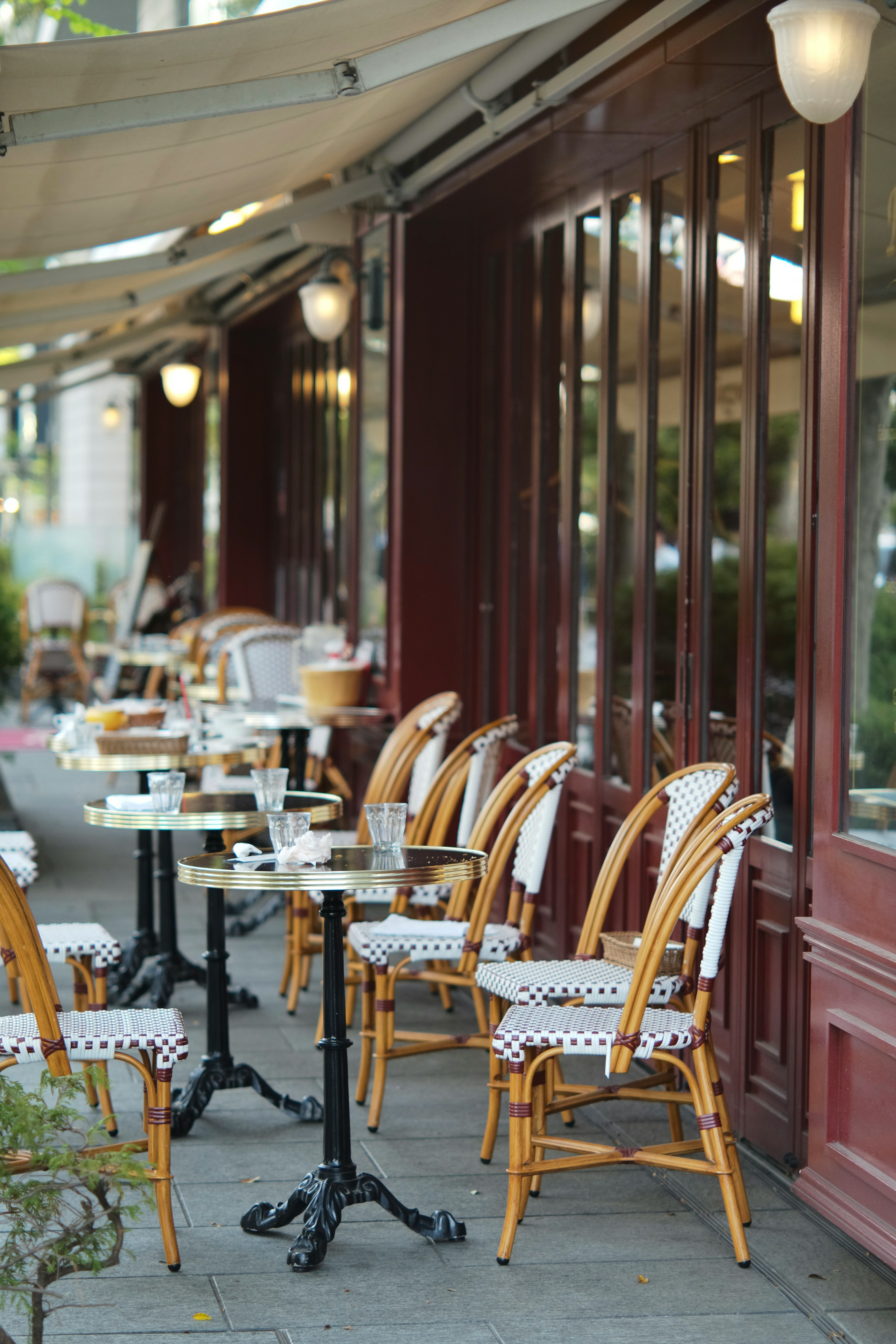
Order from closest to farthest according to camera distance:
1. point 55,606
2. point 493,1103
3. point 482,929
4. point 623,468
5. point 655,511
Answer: point 493,1103
point 482,929
point 655,511
point 623,468
point 55,606

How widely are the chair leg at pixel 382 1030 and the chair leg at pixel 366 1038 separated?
0.05m

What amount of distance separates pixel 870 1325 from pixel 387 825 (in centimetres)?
141

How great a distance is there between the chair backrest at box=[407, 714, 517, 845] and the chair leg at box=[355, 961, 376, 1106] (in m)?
0.43

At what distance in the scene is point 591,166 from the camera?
5152mm

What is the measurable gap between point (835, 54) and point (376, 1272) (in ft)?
8.34

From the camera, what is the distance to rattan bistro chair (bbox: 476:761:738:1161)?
359 centimetres

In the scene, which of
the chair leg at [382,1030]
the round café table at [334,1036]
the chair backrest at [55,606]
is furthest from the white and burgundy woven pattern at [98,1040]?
the chair backrest at [55,606]

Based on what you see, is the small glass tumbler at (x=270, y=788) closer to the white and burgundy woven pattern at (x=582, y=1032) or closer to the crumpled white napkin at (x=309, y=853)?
the crumpled white napkin at (x=309, y=853)

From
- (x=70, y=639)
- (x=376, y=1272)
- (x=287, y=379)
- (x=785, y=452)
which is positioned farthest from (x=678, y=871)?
(x=70, y=639)

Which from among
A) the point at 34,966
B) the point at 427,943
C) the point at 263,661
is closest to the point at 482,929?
the point at 427,943

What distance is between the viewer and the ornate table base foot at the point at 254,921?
636cm

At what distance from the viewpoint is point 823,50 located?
2834 mm

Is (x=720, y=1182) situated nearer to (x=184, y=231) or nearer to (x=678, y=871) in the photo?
(x=678, y=871)

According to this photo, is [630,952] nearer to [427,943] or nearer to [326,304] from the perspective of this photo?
[427,943]
